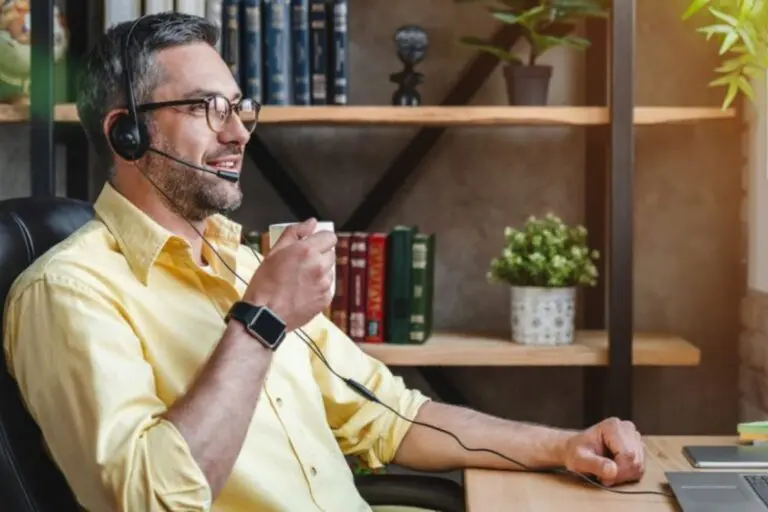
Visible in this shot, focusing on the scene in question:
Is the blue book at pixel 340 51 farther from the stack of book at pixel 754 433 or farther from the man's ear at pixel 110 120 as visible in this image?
the stack of book at pixel 754 433

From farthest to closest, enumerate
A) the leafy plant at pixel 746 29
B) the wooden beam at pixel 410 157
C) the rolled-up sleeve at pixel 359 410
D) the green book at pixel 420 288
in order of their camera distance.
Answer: the wooden beam at pixel 410 157 < the green book at pixel 420 288 < the leafy plant at pixel 746 29 < the rolled-up sleeve at pixel 359 410

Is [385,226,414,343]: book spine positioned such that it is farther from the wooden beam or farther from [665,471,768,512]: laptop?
[665,471,768,512]: laptop

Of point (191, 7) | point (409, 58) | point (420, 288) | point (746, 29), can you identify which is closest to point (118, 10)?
point (191, 7)

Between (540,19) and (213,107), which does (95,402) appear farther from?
(540,19)

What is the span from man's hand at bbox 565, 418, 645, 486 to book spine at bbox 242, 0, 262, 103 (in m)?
1.05

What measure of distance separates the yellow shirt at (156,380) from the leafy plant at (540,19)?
2.61ft

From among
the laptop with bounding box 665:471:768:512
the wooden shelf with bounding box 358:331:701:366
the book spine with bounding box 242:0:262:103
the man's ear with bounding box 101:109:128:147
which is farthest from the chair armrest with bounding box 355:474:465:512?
the book spine with bounding box 242:0:262:103

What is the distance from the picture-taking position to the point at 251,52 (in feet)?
6.72

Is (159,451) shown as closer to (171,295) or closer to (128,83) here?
(171,295)

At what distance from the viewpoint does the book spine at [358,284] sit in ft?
6.80

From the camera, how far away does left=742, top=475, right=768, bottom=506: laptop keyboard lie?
3.90ft

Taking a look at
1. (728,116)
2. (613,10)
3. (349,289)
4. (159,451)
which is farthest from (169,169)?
(728,116)

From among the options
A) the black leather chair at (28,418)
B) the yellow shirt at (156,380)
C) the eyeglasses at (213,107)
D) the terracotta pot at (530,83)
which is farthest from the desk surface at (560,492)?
the terracotta pot at (530,83)

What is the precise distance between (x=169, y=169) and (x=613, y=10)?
1.01 m
